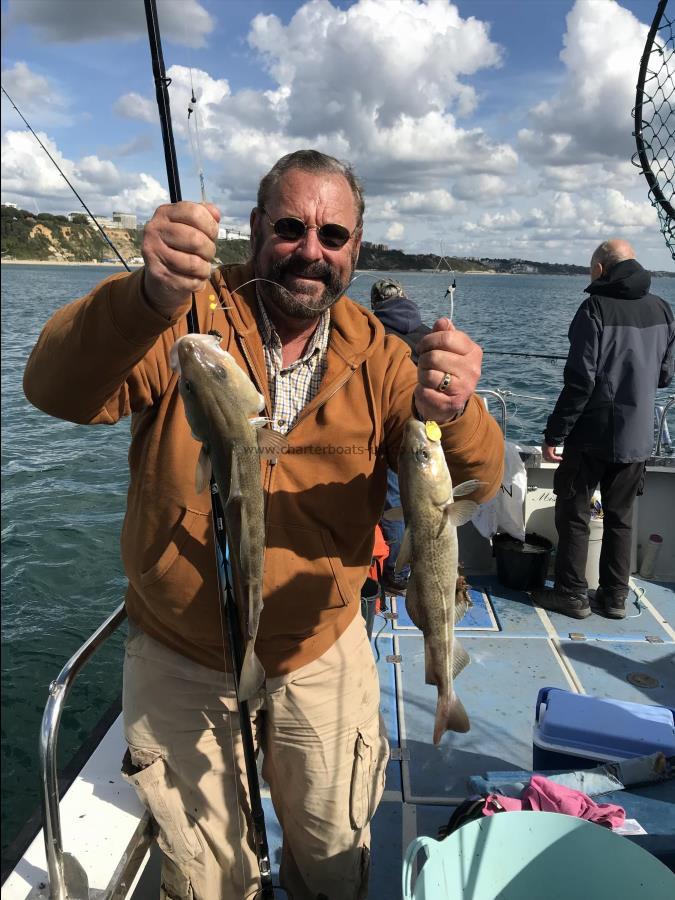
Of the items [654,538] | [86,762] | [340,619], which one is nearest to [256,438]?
[340,619]

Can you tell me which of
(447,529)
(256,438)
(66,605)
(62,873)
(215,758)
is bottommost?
(66,605)

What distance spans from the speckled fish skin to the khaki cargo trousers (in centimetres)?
A: 94

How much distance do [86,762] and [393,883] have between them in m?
1.73

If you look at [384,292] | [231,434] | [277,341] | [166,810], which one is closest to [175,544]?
[231,434]

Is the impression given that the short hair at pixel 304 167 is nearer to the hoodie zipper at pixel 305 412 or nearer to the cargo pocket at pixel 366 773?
the hoodie zipper at pixel 305 412

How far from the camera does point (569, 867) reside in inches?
98.8

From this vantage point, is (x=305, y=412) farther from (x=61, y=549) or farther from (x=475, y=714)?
(x=61, y=549)

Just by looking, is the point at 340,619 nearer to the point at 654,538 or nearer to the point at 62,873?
the point at 62,873

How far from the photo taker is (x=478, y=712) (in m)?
4.79

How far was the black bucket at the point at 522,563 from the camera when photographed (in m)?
6.55

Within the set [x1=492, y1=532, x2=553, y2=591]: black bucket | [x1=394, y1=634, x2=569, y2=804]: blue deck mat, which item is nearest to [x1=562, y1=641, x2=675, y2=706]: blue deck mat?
[x1=394, y1=634, x2=569, y2=804]: blue deck mat

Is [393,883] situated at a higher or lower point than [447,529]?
lower

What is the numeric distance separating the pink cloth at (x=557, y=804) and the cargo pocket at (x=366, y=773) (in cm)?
51

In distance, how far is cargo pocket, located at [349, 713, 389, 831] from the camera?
292 cm
